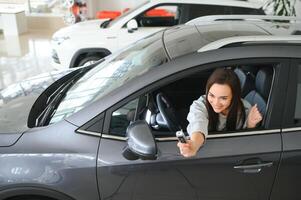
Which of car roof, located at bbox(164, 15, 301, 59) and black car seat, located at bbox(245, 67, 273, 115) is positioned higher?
car roof, located at bbox(164, 15, 301, 59)

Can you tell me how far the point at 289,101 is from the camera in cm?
194

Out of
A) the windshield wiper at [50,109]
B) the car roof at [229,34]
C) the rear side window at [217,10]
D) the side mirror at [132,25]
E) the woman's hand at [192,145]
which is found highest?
the car roof at [229,34]

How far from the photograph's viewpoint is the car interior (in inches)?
79.4

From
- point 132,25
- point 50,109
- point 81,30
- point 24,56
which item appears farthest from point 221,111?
point 24,56

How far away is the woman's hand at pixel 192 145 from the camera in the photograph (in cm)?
185

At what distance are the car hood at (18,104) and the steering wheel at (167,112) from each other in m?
0.79

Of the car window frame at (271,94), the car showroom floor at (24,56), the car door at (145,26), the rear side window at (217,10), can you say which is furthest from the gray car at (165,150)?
the car showroom floor at (24,56)

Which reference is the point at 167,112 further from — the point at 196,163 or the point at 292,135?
the point at 292,135

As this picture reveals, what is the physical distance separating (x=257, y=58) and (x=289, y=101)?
0.28 metres

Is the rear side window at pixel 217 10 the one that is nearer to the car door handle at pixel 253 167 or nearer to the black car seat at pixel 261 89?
the black car seat at pixel 261 89

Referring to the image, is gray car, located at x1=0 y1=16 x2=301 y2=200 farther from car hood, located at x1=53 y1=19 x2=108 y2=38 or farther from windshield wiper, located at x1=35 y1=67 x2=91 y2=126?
→ car hood, located at x1=53 y1=19 x2=108 y2=38

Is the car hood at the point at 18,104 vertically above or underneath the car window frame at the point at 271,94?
underneath

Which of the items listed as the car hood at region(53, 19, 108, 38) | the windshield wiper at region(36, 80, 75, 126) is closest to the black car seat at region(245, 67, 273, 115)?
the windshield wiper at region(36, 80, 75, 126)

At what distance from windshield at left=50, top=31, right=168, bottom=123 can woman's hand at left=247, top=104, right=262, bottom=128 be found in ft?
1.86
